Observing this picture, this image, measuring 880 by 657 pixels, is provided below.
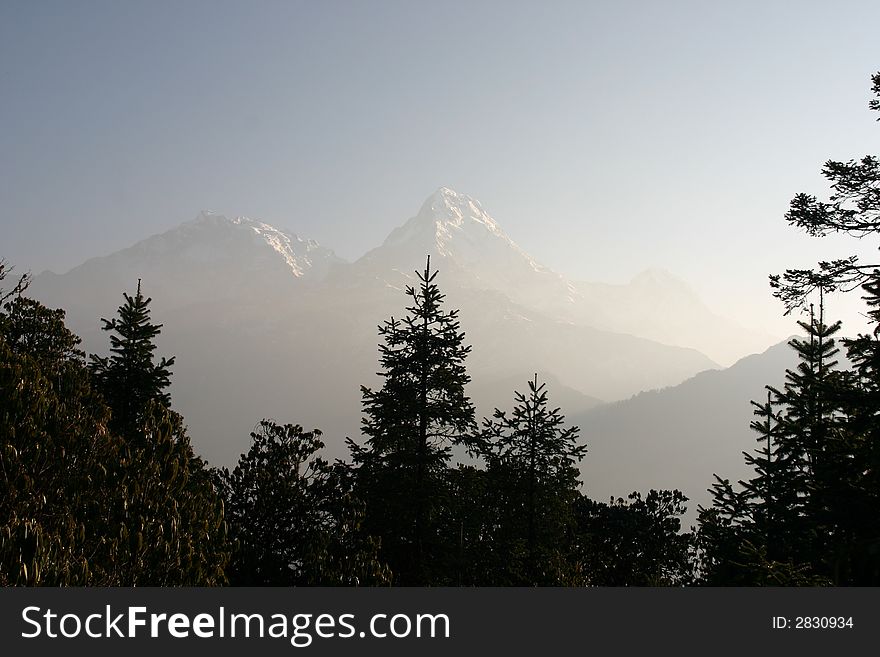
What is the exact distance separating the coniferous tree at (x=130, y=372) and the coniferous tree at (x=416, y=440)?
37.2 feet

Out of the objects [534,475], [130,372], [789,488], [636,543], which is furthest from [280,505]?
[636,543]

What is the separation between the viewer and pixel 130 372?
27.5 m

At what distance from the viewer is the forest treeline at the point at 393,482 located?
10.3 meters

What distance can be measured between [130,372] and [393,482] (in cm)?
1488

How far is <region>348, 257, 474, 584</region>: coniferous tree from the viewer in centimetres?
1956

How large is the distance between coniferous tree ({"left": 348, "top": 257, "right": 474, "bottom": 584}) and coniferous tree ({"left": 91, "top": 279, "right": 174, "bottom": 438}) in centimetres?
1133

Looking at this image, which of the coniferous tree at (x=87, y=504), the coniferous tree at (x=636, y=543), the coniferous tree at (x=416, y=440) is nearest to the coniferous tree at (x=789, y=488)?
the coniferous tree at (x=416, y=440)

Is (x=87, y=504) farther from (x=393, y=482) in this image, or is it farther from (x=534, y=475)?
(x=534, y=475)

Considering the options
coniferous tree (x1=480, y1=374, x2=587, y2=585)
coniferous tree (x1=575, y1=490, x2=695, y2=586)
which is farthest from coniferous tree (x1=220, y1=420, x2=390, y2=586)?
coniferous tree (x1=575, y1=490, x2=695, y2=586)

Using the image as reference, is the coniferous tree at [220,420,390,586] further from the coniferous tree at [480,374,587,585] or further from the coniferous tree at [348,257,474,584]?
the coniferous tree at [480,374,587,585]
